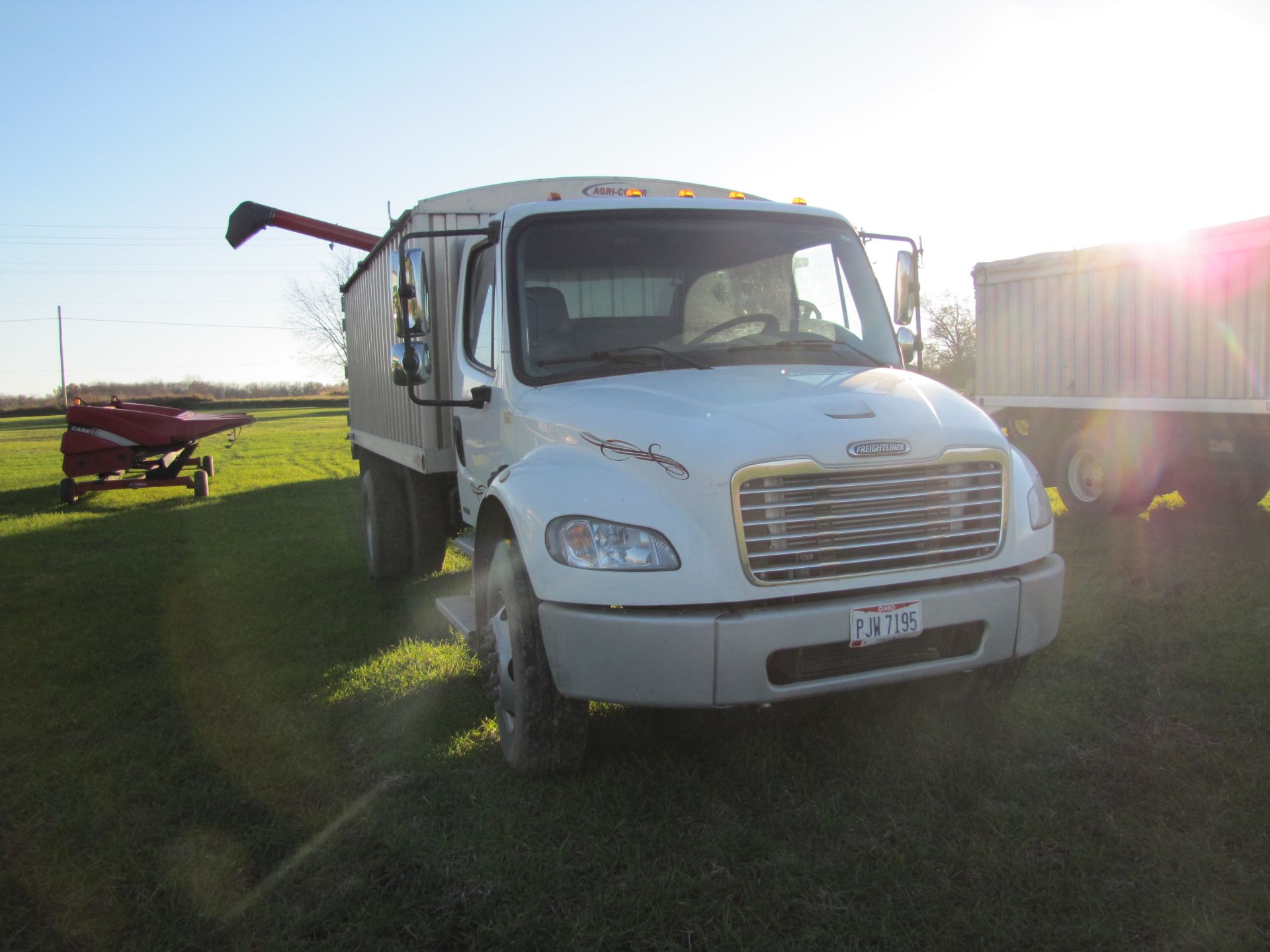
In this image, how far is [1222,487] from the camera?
31.1 ft

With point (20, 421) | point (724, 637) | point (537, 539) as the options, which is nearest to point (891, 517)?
point (724, 637)

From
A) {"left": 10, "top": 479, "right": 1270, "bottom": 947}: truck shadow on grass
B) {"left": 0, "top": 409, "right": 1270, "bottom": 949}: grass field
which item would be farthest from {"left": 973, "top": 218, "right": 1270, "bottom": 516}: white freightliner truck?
{"left": 10, "top": 479, "right": 1270, "bottom": 947}: truck shadow on grass

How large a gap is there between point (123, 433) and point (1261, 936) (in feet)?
48.6

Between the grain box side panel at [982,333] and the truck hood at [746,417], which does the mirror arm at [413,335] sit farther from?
the grain box side panel at [982,333]

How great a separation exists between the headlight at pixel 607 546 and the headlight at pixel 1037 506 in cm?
151

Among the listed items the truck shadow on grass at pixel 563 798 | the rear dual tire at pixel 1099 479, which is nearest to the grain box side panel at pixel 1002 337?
the rear dual tire at pixel 1099 479

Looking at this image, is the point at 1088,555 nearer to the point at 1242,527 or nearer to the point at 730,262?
the point at 1242,527

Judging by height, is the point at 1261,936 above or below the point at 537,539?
below

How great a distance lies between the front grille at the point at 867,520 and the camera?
3.24 m

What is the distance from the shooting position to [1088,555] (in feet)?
26.6

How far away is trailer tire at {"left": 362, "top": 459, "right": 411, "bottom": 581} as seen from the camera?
299 inches

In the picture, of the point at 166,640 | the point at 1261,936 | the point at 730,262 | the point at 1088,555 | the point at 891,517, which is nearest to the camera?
the point at 1261,936

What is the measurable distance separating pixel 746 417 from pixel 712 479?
1.05 ft

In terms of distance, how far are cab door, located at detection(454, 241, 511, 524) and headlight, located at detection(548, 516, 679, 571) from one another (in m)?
1.26
